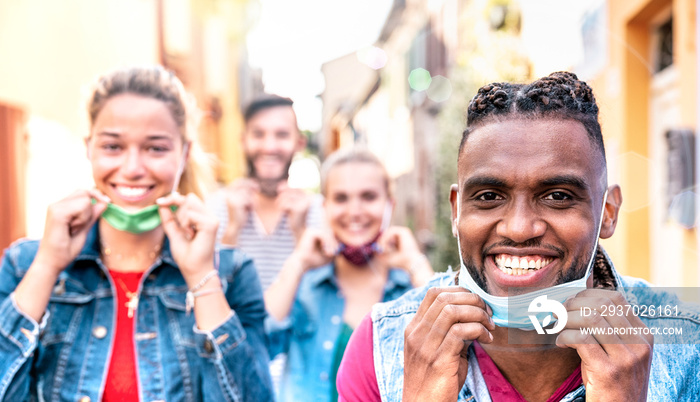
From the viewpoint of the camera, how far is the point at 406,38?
53.2 ft

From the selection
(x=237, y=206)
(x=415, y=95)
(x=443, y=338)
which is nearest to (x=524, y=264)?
(x=443, y=338)

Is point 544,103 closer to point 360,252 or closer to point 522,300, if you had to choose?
point 522,300

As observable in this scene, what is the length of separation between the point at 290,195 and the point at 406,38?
13027mm

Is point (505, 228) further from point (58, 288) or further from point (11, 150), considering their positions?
point (11, 150)

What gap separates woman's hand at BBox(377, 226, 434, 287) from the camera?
3180mm

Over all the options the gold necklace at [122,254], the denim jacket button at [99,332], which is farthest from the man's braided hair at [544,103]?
the denim jacket button at [99,332]

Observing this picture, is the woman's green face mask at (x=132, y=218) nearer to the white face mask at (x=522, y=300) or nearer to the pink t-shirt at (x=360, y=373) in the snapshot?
the pink t-shirt at (x=360, y=373)

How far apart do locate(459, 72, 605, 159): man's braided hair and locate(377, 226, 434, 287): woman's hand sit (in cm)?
147

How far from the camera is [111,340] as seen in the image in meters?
2.29

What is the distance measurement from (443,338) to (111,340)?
4.18 feet

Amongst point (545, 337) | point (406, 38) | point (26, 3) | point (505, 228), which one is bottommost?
point (545, 337)

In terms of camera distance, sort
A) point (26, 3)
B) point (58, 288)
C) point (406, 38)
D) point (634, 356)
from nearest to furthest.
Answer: point (634, 356), point (58, 288), point (26, 3), point (406, 38)

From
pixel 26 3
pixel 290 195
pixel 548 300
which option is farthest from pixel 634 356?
pixel 26 3

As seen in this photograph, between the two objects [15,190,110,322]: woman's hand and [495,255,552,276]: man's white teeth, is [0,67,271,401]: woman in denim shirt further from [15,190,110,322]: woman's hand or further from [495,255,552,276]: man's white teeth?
[495,255,552,276]: man's white teeth
